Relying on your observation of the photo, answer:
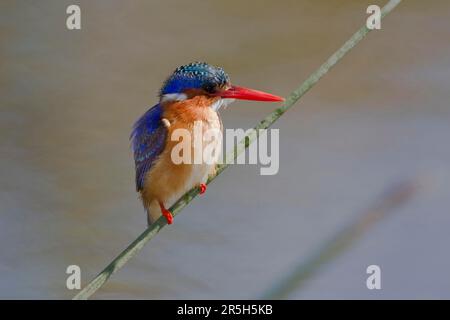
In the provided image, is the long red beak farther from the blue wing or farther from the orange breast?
the blue wing

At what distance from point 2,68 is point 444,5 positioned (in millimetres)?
2075

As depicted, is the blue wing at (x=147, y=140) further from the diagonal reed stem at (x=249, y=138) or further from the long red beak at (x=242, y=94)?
the diagonal reed stem at (x=249, y=138)

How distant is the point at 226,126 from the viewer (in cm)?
365

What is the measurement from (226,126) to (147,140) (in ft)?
3.30

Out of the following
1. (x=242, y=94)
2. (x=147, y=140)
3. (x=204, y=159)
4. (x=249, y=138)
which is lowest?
(x=249, y=138)

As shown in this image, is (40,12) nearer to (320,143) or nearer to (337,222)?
(320,143)

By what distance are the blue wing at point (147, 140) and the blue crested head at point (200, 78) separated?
0.11 metres

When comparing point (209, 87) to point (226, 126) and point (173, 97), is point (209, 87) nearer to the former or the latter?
point (173, 97)

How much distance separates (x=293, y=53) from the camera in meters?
4.12

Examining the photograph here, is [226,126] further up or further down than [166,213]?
further up

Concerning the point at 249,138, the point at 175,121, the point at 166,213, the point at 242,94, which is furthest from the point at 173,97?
the point at 249,138

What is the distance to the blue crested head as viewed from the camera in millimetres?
2643

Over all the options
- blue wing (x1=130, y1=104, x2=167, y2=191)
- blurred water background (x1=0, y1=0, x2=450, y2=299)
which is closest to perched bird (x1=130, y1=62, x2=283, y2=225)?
blue wing (x1=130, y1=104, x2=167, y2=191)

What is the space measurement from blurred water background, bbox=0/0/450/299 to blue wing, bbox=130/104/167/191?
562mm
